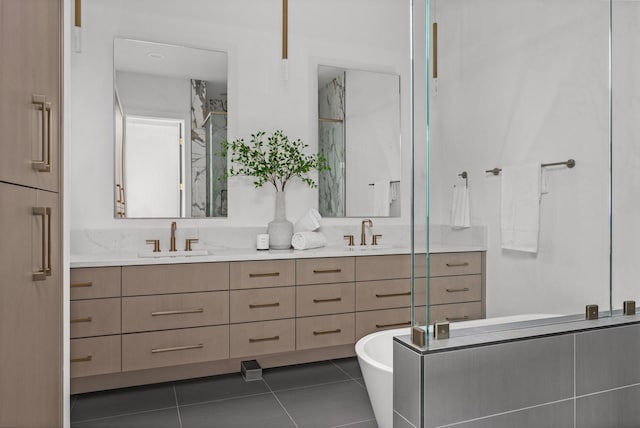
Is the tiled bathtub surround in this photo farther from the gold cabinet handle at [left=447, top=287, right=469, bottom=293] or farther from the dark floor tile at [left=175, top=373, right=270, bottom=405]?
the dark floor tile at [left=175, top=373, right=270, bottom=405]

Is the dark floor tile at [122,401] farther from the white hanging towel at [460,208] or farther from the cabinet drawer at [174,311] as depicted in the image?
the white hanging towel at [460,208]

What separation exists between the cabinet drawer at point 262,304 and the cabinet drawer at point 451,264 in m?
1.50

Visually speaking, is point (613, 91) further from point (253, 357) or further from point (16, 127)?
point (253, 357)

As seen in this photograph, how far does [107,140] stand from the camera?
278cm

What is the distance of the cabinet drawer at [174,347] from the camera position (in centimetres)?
232

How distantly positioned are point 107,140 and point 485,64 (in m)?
2.37

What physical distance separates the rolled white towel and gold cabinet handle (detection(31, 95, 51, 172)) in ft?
5.98

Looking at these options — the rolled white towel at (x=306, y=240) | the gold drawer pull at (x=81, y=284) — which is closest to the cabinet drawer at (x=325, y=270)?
the rolled white towel at (x=306, y=240)

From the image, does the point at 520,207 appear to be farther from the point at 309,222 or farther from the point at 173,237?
the point at 173,237

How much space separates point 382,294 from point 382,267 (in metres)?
0.18

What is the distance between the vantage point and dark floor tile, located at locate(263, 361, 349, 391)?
2566 mm

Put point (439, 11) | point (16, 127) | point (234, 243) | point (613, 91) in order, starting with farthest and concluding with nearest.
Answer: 1. point (234, 243)
2. point (613, 91)
3. point (439, 11)
4. point (16, 127)

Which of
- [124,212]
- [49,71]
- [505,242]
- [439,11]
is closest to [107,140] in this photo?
[124,212]

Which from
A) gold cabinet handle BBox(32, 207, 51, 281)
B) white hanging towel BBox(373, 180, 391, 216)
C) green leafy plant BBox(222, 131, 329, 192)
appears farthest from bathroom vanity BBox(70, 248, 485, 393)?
gold cabinet handle BBox(32, 207, 51, 281)
